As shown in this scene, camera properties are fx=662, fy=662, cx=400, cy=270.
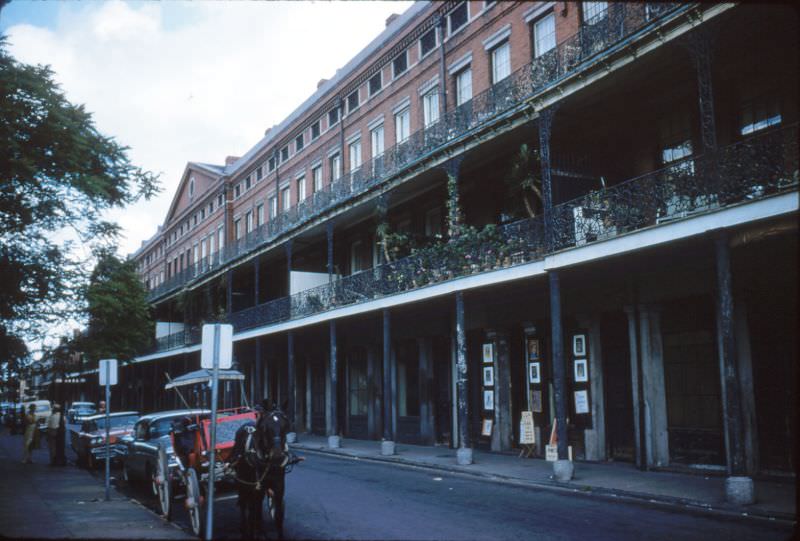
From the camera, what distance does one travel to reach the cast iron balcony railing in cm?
1269

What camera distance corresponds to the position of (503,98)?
1662cm

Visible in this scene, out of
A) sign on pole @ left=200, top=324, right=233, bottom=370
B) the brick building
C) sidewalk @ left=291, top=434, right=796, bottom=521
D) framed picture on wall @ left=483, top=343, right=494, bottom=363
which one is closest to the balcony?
the brick building

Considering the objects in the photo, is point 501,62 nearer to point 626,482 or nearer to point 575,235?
point 575,235

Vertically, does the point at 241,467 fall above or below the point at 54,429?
above

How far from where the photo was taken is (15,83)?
1477 cm

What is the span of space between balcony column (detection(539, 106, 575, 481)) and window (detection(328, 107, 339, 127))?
624 inches

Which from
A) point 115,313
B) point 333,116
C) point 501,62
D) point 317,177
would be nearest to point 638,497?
point 501,62

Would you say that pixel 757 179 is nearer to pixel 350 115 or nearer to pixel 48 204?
pixel 48 204

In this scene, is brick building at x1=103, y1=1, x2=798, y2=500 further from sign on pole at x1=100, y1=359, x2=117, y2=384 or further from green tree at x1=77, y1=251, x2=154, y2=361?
green tree at x1=77, y1=251, x2=154, y2=361

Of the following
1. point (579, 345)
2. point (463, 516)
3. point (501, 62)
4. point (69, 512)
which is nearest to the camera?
point (463, 516)

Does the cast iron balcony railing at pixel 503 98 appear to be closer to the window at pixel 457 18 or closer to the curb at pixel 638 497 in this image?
the window at pixel 457 18

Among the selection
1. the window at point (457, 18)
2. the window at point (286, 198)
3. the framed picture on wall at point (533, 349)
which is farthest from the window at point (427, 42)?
the window at point (286, 198)

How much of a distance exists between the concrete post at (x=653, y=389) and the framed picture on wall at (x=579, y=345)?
5.38 ft

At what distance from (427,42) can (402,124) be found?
297 cm
